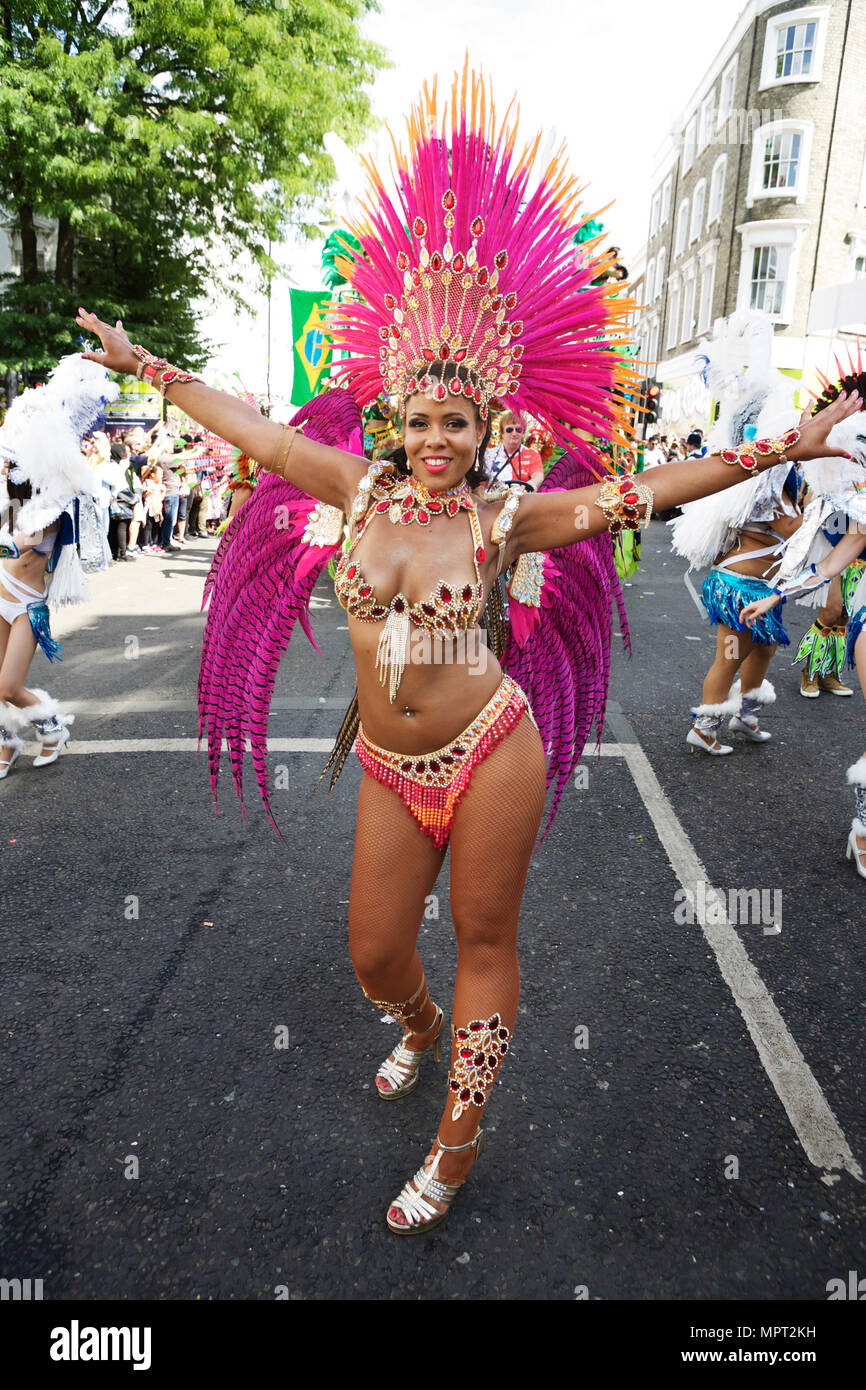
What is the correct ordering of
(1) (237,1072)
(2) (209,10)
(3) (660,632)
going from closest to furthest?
(1) (237,1072)
(3) (660,632)
(2) (209,10)

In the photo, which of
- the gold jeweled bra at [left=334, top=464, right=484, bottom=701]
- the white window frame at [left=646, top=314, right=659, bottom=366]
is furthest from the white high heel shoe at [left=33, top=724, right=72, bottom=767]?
the white window frame at [left=646, top=314, right=659, bottom=366]

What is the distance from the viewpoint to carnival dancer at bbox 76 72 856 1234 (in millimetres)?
2049

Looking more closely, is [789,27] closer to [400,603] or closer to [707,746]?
[707,746]

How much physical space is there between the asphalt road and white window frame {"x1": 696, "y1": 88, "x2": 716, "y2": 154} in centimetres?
3253

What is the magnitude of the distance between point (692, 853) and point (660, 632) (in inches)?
198

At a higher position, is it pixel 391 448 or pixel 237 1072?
pixel 391 448

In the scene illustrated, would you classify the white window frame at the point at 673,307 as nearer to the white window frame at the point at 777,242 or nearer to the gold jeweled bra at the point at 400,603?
the white window frame at the point at 777,242

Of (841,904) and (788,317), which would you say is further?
(788,317)

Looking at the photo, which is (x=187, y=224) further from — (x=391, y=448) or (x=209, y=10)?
(x=391, y=448)

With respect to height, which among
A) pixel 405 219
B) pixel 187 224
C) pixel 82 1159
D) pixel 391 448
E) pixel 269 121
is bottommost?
pixel 82 1159

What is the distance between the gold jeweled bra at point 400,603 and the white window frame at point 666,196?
39.3 meters

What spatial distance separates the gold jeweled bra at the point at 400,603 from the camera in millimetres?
2023
